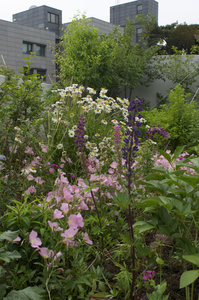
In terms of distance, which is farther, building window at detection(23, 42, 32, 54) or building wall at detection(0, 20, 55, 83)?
building window at detection(23, 42, 32, 54)

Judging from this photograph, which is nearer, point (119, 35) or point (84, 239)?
point (84, 239)

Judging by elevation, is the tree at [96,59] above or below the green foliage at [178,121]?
above

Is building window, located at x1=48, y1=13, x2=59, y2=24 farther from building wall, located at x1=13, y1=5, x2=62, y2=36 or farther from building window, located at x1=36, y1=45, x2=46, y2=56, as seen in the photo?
building window, located at x1=36, y1=45, x2=46, y2=56

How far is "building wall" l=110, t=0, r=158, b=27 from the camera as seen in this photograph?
4294 centimetres

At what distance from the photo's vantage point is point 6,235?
102cm

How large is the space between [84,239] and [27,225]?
0.29m

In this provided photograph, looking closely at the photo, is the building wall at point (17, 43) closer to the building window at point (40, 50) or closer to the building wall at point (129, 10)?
the building window at point (40, 50)

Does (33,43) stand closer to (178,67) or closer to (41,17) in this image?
(41,17)

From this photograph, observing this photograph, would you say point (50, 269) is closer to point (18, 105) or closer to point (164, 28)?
point (18, 105)

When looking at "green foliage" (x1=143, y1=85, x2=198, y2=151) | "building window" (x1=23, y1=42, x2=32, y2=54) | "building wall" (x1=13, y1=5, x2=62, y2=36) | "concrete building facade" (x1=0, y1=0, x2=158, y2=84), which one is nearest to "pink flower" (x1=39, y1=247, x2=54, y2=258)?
"green foliage" (x1=143, y1=85, x2=198, y2=151)

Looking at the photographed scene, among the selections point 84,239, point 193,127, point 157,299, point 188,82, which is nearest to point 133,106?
point 84,239

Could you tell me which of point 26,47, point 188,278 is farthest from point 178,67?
point 26,47

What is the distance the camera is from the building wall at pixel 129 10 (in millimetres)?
42938

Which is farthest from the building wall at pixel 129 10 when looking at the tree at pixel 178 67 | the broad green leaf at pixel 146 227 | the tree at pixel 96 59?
the broad green leaf at pixel 146 227
